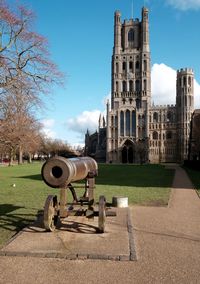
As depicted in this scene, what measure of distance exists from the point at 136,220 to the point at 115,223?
3.47ft

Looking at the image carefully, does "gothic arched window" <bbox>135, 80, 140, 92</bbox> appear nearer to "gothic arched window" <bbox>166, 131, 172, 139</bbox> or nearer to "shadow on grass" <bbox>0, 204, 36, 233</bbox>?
"gothic arched window" <bbox>166, 131, 172, 139</bbox>

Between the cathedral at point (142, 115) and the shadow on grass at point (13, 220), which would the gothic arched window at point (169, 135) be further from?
the shadow on grass at point (13, 220)

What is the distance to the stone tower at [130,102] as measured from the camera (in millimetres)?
105312

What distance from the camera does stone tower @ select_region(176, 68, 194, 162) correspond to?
10281 centimetres

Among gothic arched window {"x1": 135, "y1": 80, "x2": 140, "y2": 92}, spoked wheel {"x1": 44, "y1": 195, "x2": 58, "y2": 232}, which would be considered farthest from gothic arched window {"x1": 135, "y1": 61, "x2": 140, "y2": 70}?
spoked wheel {"x1": 44, "y1": 195, "x2": 58, "y2": 232}

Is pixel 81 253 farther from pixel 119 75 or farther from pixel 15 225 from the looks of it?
pixel 119 75

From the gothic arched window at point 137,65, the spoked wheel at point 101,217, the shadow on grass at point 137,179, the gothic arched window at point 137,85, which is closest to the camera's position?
the spoked wheel at point 101,217

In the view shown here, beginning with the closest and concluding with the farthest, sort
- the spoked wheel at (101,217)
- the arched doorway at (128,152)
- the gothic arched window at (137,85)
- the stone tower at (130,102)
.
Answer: the spoked wheel at (101,217)
the stone tower at (130,102)
the arched doorway at (128,152)
the gothic arched window at (137,85)

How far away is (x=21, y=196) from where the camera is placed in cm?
1691

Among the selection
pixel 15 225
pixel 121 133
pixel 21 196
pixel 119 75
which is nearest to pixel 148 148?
pixel 121 133

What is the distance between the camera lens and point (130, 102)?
351 feet

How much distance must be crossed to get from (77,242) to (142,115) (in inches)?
3892

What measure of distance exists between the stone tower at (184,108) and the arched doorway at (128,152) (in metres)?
13.9

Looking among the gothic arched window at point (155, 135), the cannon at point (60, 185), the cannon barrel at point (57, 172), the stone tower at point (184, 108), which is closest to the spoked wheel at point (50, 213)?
the cannon at point (60, 185)
